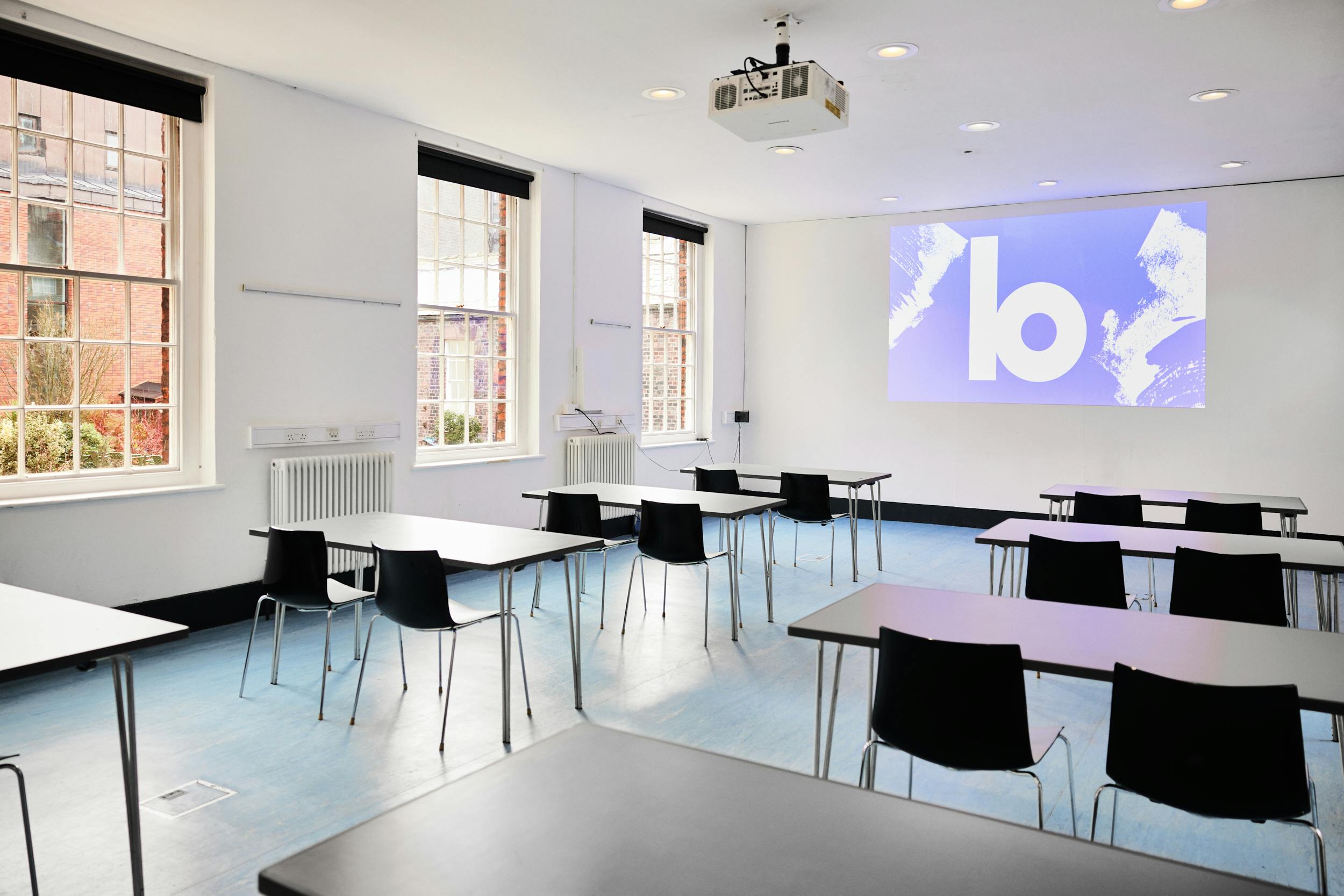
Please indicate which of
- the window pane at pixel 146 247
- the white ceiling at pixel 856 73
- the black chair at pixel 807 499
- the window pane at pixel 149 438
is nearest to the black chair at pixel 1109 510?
the black chair at pixel 807 499

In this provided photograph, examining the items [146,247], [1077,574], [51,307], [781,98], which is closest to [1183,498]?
[1077,574]

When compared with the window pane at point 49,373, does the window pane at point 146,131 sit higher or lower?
higher

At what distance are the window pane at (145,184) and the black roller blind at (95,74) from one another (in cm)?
29

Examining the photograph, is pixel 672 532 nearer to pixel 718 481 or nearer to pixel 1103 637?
pixel 718 481

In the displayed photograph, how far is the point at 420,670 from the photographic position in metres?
4.43

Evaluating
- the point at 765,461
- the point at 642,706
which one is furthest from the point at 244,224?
the point at 765,461

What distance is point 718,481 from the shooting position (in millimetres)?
6980

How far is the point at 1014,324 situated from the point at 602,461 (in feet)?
14.2

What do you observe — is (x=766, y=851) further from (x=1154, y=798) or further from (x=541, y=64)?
(x=541, y=64)

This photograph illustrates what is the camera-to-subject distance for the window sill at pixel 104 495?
173 inches

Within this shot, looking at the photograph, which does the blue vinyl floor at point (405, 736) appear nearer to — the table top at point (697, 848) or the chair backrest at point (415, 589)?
the chair backrest at point (415, 589)

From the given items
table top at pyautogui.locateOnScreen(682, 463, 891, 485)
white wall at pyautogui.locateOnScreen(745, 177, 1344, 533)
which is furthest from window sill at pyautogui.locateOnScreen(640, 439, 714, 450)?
table top at pyautogui.locateOnScreen(682, 463, 891, 485)

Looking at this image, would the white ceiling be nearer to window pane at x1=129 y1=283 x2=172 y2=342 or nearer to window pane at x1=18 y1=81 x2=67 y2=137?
window pane at x1=18 y1=81 x2=67 y2=137

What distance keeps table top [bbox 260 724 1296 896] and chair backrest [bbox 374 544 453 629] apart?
223 cm
